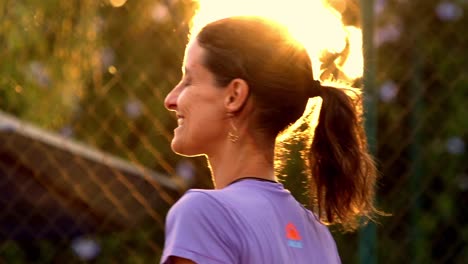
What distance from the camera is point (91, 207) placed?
3938 mm

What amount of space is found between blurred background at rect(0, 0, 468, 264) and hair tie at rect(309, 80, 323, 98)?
33.3 inches

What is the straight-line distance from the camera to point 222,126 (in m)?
1.89

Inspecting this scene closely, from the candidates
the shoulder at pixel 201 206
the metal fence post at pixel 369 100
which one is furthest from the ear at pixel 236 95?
the metal fence post at pixel 369 100

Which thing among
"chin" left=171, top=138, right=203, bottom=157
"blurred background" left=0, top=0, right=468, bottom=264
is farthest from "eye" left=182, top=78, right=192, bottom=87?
"blurred background" left=0, top=0, right=468, bottom=264

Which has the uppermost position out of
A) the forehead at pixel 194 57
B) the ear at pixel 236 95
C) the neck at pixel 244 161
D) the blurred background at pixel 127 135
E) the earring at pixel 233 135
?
the forehead at pixel 194 57

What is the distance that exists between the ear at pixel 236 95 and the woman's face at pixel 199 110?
1 cm

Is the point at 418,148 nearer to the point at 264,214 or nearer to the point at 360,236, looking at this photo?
the point at 360,236

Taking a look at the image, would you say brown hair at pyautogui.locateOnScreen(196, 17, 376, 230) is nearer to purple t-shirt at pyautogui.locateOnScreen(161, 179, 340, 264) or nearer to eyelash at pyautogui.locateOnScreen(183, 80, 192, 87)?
eyelash at pyautogui.locateOnScreen(183, 80, 192, 87)

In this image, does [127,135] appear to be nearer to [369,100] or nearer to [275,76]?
[369,100]

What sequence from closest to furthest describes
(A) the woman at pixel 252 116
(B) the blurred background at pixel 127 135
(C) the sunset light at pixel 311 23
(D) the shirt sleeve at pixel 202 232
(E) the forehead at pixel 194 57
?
(D) the shirt sleeve at pixel 202 232
(A) the woman at pixel 252 116
(E) the forehead at pixel 194 57
(C) the sunset light at pixel 311 23
(B) the blurred background at pixel 127 135

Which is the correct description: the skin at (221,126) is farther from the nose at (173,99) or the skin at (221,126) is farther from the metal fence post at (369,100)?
the metal fence post at (369,100)

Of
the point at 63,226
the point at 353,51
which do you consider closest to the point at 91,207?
the point at 63,226

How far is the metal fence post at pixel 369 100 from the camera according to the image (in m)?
3.14

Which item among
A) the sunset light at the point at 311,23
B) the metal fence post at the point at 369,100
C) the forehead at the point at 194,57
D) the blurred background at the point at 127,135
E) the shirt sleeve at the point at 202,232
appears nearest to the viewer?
the shirt sleeve at the point at 202,232
